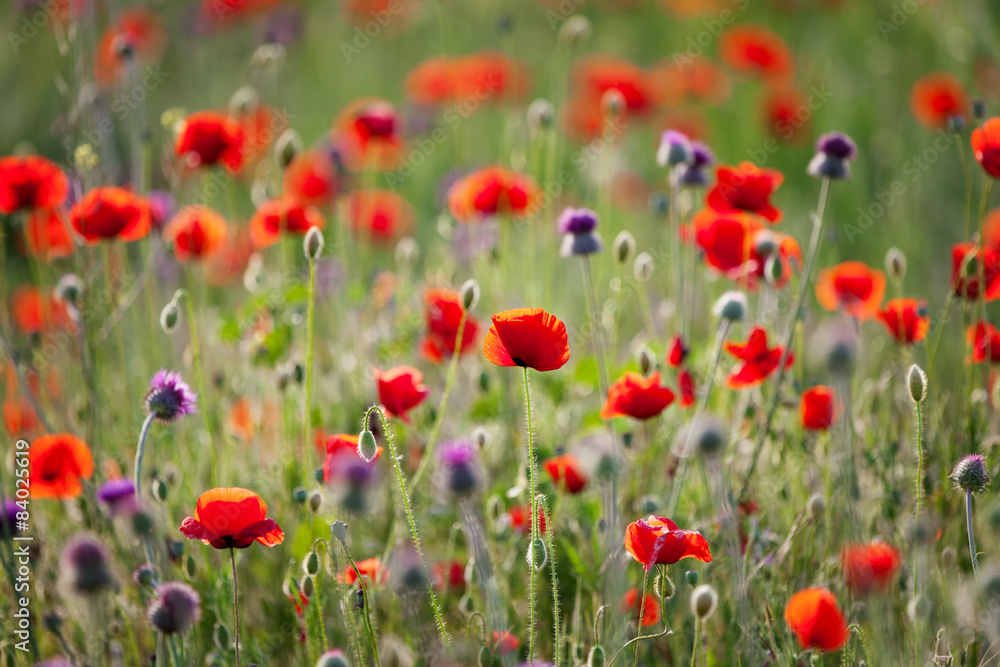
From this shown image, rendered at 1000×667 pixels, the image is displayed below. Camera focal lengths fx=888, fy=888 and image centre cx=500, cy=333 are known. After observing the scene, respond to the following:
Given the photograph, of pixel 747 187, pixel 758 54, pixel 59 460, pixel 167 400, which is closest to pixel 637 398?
pixel 747 187

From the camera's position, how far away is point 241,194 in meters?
4.84

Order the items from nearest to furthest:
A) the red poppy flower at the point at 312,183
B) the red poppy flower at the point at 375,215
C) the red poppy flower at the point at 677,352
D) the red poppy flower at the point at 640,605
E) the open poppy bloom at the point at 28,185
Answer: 1. the red poppy flower at the point at 640,605
2. the red poppy flower at the point at 677,352
3. the open poppy bloom at the point at 28,185
4. the red poppy flower at the point at 312,183
5. the red poppy flower at the point at 375,215

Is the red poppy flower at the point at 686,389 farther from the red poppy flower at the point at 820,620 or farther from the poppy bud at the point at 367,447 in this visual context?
the poppy bud at the point at 367,447

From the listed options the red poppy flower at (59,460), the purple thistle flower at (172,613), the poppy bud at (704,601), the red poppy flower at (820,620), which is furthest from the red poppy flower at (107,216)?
the red poppy flower at (820,620)

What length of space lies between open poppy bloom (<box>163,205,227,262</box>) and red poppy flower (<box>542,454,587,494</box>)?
1050 mm

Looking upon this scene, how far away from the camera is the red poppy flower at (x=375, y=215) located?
3.12 metres

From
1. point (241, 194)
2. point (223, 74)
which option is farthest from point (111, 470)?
point (223, 74)

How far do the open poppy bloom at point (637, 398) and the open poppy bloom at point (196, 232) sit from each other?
1185 millimetres

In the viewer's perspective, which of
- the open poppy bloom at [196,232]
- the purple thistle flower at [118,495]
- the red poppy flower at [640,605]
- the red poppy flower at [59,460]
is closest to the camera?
the purple thistle flower at [118,495]

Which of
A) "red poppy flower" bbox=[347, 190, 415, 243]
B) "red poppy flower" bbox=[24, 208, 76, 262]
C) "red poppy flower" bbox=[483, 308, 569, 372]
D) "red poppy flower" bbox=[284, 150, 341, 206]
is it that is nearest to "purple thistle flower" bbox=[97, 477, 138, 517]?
"red poppy flower" bbox=[483, 308, 569, 372]

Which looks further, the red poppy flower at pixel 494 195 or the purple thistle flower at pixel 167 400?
the red poppy flower at pixel 494 195

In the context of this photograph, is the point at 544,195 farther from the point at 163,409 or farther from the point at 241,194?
the point at 241,194

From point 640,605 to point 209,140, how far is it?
1496 millimetres

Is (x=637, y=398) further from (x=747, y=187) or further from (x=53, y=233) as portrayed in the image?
(x=53, y=233)
